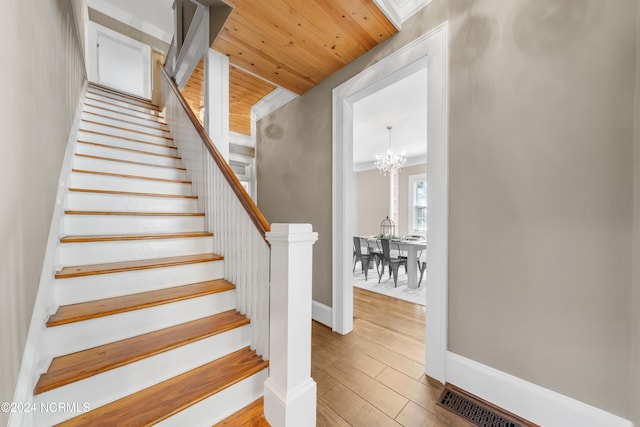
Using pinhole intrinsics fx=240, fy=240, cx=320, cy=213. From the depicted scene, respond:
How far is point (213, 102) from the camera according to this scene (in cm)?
243

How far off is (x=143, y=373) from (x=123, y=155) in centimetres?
238

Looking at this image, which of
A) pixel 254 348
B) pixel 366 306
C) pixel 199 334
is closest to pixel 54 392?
pixel 199 334

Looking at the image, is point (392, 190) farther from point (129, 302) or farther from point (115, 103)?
point (129, 302)

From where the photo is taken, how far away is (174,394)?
1233mm

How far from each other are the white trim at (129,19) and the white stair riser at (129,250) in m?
5.39

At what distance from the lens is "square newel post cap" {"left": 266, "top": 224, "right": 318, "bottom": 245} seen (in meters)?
1.25

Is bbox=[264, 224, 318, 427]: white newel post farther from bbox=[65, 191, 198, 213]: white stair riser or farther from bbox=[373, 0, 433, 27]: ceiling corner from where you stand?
bbox=[373, 0, 433, 27]: ceiling corner

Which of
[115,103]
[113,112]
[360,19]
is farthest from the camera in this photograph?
[115,103]

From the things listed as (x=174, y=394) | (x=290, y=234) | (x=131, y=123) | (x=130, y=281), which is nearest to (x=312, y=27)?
(x=290, y=234)

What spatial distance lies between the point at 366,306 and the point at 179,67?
4234mm

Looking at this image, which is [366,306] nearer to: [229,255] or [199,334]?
[229,255]

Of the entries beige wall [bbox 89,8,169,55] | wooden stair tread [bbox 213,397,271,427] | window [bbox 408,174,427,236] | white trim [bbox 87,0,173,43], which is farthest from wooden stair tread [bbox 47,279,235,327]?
window [bbox 408,174,427,236]

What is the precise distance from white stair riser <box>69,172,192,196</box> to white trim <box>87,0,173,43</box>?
14.9 feet

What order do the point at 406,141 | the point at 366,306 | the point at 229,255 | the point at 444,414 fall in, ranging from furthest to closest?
the point at 406,141
the point at 366,306
the point at 229,255
the point at 444,414
